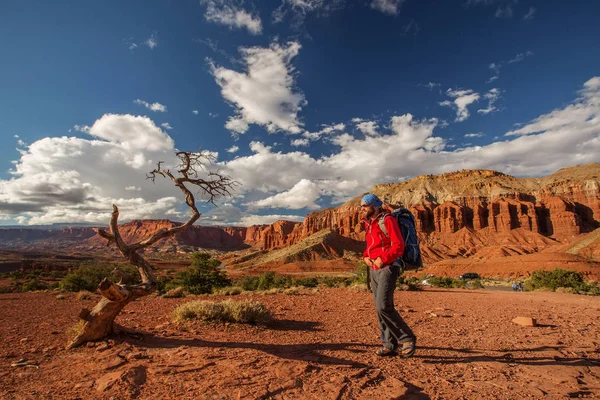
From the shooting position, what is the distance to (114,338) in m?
5.22

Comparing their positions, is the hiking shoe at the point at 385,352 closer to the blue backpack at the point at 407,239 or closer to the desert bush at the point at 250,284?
the blue backpack at the point at 407,239

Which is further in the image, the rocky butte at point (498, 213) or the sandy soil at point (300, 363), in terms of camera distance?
the rocky butte at point (498, 213)

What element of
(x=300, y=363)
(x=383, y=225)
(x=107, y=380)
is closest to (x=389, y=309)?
(x=383, y=225)

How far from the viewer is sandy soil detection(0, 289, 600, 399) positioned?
3.41 metres

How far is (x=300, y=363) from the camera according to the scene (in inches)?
164

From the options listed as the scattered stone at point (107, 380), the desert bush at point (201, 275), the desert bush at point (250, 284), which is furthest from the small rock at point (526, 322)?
the desert bush at point (201, 275)

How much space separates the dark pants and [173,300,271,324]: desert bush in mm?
→ 3152

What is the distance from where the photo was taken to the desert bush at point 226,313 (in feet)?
22.3

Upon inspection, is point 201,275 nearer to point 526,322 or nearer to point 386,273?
→ point 526,322

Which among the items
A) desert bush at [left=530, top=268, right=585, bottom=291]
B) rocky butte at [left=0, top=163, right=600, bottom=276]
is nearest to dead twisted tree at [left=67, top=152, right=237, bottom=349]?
desert bush at [left=530, top=268, right=585, bottom=291]

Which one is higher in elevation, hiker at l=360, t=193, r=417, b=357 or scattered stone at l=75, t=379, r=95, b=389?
hiker at l=360, t=193, r=417, b=357

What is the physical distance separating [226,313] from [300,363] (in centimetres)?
316

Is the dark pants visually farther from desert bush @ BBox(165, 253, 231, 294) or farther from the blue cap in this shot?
desert bush @ BBox(165, 253, 231, 294)

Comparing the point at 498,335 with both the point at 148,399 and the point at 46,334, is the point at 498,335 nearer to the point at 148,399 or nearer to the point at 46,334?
the point at 148,399
